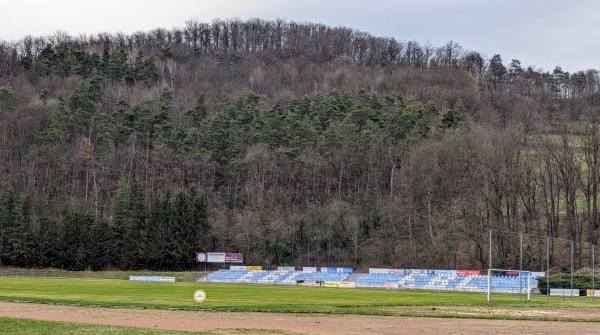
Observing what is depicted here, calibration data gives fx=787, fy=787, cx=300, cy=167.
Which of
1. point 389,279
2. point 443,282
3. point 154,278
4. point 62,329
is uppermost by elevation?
point 62,329

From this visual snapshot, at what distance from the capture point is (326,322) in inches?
1412

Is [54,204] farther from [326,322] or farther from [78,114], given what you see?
[326,322]

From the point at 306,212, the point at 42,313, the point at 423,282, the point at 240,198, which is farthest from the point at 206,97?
the point at 42,313

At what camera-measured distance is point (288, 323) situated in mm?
34938

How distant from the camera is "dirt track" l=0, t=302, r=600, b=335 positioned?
104ft

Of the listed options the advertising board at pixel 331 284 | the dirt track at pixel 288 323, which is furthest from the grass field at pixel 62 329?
the advertising board at pixel 331 284

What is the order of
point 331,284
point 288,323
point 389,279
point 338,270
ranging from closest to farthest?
point 288,323
point 389,279
point 331,284
point 338,270

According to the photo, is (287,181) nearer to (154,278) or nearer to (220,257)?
(220,257)

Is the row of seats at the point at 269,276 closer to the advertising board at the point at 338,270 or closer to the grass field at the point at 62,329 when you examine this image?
the advertising board at the point at 338,270

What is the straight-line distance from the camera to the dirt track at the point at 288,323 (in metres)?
31.8

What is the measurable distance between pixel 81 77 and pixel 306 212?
98.9 meters

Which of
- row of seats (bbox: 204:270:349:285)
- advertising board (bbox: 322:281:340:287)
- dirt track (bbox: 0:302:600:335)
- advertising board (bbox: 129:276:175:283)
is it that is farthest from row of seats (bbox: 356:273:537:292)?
dirt track (bbox: 0:302:600:335)

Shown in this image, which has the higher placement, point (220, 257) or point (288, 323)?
point (288, 323)

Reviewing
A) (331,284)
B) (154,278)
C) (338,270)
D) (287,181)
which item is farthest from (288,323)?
(287,181)
